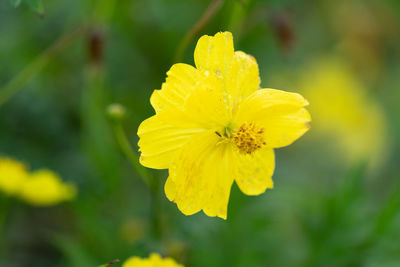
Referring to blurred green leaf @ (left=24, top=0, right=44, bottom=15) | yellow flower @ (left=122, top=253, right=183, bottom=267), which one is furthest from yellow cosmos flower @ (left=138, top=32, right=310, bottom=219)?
blurred green leaf @ (left=24, top=0, right=44, bottom=15)

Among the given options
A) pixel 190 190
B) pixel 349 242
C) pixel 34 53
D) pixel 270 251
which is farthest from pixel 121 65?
pixel 190 190

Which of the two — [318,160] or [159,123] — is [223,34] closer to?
[159,123]

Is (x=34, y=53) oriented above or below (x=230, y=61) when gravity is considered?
above

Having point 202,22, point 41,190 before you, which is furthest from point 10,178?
point 202,22

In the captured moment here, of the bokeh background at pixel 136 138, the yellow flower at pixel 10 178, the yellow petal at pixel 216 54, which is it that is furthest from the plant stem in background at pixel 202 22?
the yellow flower at pixel 10 178

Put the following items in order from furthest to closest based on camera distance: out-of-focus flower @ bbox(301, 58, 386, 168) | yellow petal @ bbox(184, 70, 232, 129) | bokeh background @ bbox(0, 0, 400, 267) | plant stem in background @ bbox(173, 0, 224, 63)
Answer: out-of-focus flower @ bbox(301, 58, 386, 168) → bokeh background @ bbox(0, 0, 400, 267) → plant stem in background @ bbox(173, 0, 224, 63) → yellow petal @ bbox(184, 70, 232, 129)

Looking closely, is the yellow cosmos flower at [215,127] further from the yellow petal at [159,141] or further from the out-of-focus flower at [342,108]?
the out-of-focus flower at [342,108]

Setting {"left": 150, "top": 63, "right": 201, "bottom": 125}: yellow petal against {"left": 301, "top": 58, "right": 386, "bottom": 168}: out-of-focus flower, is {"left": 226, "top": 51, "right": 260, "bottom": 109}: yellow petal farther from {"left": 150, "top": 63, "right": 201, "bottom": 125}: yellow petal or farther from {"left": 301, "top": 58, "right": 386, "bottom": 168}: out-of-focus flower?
{"left": 301, "top": 58, "right": 386, "bottom": 168}: out-of-focus flower
